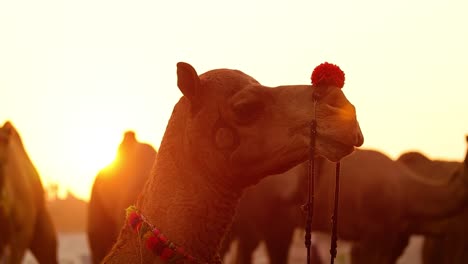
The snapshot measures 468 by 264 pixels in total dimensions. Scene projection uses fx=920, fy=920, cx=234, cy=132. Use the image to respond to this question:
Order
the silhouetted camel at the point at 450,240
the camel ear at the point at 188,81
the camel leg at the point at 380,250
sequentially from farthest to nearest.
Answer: the camel leg at the point at 380,250, the silhouetted camel at the point at 450,240, the camel ear at the point at 188,81

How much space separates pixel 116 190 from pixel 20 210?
125 centimetres

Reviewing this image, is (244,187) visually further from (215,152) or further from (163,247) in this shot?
(163,247)

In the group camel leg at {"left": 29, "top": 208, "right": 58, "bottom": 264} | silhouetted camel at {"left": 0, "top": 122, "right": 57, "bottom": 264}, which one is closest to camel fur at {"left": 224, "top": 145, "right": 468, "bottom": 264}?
camel leg at {"left": 29, "top": 208, "right": 58, "bottom": 264}

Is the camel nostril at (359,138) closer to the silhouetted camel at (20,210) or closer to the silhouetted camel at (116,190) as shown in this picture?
the silhouetted camel at (116,190)

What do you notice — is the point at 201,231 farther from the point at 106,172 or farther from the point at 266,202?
the point at 266,202

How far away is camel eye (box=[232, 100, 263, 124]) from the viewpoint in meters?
3.56

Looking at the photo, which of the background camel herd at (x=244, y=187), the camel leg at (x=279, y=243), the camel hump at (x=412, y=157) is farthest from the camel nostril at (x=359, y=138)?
the camel hump at (x=412, y=157)

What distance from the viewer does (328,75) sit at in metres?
3.43

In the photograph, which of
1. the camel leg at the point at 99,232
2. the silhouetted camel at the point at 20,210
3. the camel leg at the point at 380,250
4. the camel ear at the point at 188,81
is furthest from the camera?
the camel leg at the point at 380,250

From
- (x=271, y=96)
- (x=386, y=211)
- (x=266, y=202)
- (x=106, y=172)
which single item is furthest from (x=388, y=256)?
(x=271, y=96)

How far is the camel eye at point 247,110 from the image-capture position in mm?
3561

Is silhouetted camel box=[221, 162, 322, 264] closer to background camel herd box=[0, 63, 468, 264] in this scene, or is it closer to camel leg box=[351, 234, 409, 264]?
background camel herd box=[0, 63, 468, 264]

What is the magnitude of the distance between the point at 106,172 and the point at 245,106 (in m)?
6.00

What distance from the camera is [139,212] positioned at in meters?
3.61
